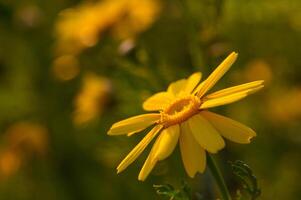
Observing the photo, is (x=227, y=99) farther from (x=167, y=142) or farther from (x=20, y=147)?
(x=20, y=147)

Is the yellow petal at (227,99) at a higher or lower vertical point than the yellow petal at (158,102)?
lower

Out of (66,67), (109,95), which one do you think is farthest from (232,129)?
(66,67)

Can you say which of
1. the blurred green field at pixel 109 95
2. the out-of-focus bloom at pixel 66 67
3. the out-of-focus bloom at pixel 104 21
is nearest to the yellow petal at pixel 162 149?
the blurred green field at pixel 109 95

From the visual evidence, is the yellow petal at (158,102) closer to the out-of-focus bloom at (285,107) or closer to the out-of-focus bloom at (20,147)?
the out-of-focus bloom at (285,107)

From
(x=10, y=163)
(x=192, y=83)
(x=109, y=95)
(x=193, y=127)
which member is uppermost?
(x=10, y=163)

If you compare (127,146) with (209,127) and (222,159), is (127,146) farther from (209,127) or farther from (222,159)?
(209,127)

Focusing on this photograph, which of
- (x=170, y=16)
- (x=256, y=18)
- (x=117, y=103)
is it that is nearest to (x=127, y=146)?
(x=117, y=103)
